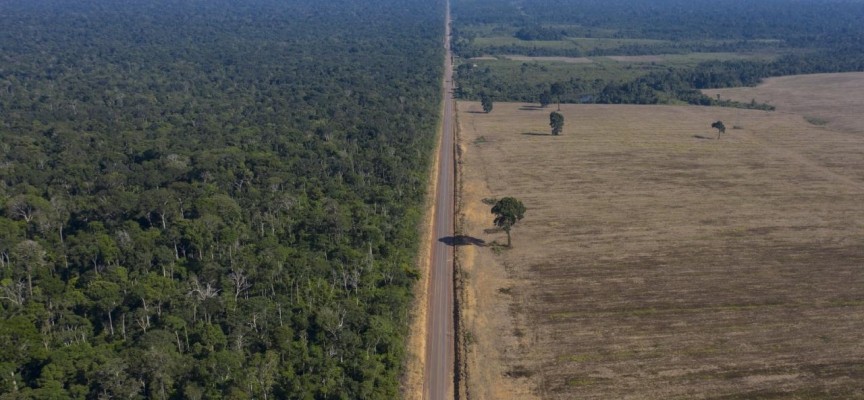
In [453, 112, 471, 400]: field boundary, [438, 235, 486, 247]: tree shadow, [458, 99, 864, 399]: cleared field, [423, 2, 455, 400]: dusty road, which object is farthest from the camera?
[438, 235, 486, 247]: tree shadow

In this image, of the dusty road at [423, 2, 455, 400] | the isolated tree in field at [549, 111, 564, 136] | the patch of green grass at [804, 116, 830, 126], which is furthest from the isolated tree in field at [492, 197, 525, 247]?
the patch of green grass at [804, 116, 830, 126]

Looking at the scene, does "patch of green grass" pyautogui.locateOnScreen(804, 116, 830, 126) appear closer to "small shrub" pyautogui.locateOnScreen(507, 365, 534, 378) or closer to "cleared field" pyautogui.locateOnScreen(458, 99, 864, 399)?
"cleared field" pyautogui.locateOnScreen(458, 99, 864, 399)

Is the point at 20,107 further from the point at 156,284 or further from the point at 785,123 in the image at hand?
the point at 785,123

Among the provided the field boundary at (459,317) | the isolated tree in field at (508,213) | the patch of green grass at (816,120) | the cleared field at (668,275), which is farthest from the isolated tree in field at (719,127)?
the isolated tree in field at (508,213)

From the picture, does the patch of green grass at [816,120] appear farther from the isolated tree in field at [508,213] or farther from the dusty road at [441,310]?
the isolated tree in field at [508,213]

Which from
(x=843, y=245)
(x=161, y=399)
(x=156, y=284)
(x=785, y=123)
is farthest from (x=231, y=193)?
(x=785, y=123)

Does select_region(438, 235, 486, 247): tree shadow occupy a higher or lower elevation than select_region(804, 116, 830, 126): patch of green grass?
lower
